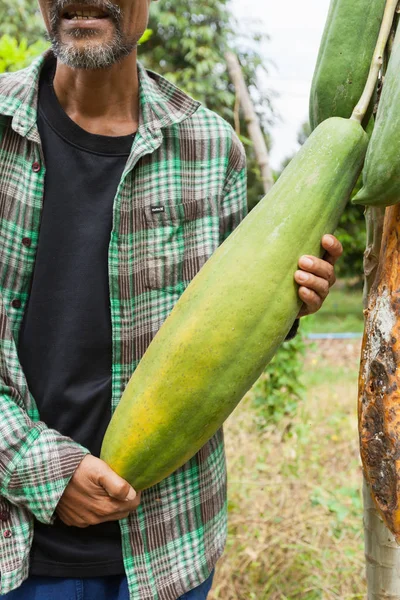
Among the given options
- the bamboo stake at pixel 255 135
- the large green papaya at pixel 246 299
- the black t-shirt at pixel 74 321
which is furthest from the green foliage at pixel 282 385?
the large green papaya at pixel 246 299

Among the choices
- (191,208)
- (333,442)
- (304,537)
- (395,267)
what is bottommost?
(333,442)

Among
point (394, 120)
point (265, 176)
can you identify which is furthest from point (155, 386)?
point (265, 176)

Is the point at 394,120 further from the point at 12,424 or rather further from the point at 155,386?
the point at 12,424

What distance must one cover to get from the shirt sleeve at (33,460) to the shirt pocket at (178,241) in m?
0.43

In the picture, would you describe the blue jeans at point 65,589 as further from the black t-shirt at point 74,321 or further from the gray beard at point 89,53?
the gray beard at point 89,53

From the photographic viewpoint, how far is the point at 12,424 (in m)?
1.60

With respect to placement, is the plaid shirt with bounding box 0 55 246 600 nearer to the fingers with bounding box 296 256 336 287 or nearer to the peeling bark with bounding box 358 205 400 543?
the fingers with bounding box 296 256 336 287

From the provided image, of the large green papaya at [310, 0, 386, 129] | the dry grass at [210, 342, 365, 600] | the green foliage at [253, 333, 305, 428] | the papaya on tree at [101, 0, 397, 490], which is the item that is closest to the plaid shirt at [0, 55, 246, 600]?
the papaya on tree at [101, 0, 397, 490]

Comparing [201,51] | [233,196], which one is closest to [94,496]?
[233,196]

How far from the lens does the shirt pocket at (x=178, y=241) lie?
1.80 metres

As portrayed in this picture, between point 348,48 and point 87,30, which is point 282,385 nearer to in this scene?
point 87,30

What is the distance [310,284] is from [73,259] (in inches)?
26.3

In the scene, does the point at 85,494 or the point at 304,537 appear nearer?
the point at 85,494

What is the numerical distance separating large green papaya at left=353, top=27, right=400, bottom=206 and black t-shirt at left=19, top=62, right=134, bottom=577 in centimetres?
81
